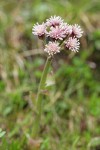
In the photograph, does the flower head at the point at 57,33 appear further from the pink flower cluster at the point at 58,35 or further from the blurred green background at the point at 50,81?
the blurred green background at the point at 50,81

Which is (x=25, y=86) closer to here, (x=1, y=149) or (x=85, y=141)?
(x=85, y=141)

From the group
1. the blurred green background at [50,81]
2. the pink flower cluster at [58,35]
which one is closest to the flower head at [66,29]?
the pink flower cluster at [58,35]

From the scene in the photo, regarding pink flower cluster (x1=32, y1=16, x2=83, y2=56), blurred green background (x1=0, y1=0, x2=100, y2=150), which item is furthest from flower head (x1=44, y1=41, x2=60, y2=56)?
blurred green background (x1=0, y1=0, x2=100, y2=150)

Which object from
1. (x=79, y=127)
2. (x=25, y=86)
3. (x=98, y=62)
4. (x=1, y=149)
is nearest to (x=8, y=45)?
(x=25, y=86)

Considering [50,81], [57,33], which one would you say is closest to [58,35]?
[57,33]

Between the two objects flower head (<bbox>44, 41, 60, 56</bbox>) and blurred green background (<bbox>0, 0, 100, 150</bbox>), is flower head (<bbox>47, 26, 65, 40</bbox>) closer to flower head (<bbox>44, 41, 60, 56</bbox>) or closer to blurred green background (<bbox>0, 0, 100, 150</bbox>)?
flower head (<bbox>44, 41, 60, 56</bbox>)
